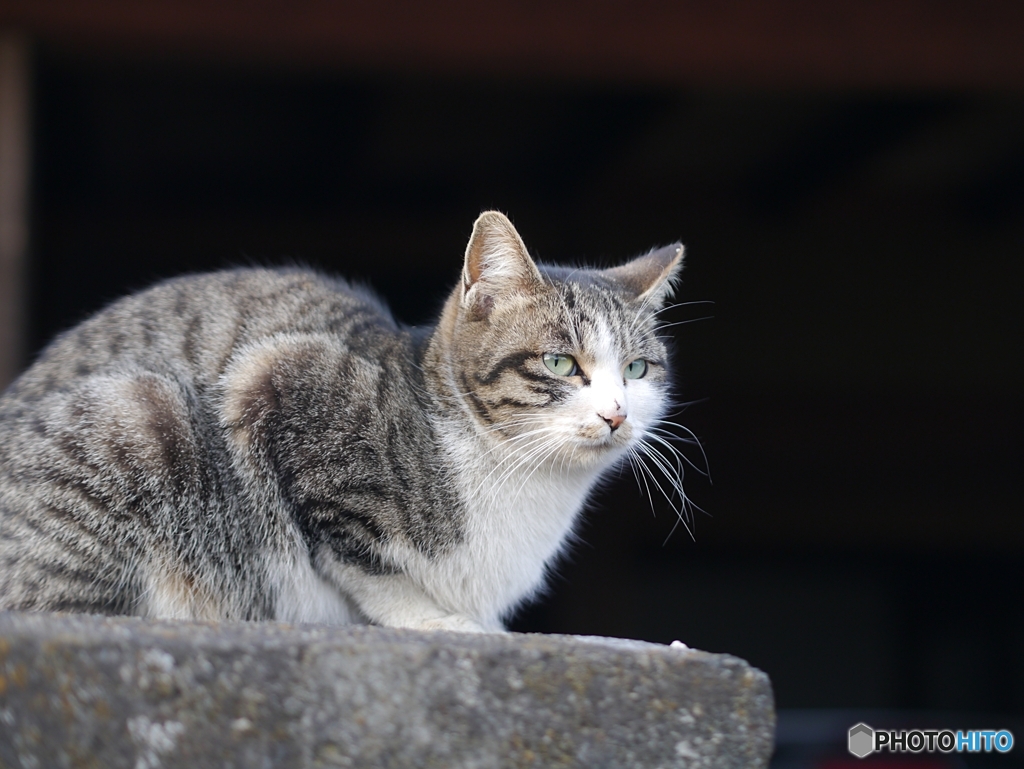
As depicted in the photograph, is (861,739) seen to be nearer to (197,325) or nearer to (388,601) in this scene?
(388,601)

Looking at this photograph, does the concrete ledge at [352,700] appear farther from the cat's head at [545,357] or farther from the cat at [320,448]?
the cat's head at [545,357]

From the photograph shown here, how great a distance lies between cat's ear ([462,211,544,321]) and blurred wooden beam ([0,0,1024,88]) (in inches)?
95.1

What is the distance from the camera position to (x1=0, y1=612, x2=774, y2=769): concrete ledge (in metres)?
1.61

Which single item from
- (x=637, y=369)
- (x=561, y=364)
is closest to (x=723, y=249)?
(x=637, y=369)

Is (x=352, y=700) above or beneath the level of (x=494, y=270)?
beneath

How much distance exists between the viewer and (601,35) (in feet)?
16.4

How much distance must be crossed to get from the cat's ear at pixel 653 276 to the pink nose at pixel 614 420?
55 centimetres

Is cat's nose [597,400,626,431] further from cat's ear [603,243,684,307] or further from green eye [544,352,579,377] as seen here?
cat's ear [603,243,684,307]

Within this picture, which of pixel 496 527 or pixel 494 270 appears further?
pixel 494 270

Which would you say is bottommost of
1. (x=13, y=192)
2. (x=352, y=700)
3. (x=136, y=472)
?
(x=352, y=700)

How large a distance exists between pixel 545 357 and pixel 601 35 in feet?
9.07

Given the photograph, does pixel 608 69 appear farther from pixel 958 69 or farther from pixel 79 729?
pixel 79 729

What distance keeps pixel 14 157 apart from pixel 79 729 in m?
3.87

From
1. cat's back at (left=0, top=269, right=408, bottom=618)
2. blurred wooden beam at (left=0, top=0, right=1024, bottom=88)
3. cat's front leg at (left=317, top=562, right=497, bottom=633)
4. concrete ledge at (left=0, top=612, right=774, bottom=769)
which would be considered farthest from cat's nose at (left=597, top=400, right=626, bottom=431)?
blurred wooden beam at (left=0, top=0, right=1024, bottom=88)
